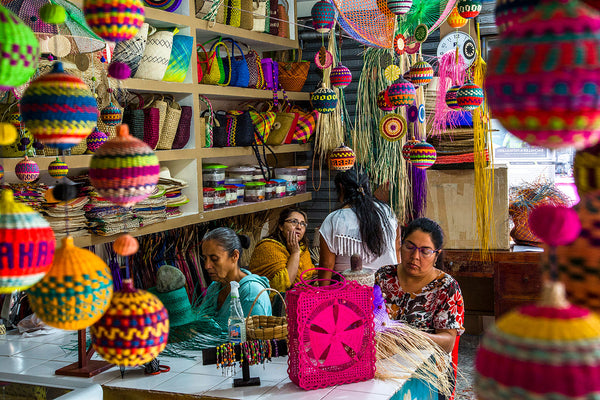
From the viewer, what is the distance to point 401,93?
2.41m

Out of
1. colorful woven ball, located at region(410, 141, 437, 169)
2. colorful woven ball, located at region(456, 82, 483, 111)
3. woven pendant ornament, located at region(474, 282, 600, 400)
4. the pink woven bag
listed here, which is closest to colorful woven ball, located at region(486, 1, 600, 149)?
woven pendant ornament, located at region(474, 282, 600, 400)

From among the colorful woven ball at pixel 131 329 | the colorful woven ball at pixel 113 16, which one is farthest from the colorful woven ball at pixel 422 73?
the colorful woven ball at pixel 131 329

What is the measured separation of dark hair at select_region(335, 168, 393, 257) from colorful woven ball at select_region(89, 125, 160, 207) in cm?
285

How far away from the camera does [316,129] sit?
5.03m

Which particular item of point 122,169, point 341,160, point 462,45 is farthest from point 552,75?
point 462,45

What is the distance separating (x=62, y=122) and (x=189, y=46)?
3.04m

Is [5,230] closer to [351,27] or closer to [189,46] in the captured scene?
[351,27]

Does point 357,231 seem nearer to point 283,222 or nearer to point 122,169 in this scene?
point 283,222

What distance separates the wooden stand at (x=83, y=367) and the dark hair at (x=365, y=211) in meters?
1.75

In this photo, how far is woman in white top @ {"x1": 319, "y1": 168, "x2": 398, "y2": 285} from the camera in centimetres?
367

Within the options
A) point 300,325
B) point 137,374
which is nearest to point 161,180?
point 137,374

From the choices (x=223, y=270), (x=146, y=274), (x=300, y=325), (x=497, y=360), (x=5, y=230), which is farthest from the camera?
(x=146, y=274)

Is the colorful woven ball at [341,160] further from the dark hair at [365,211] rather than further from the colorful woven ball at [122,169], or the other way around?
the colorful woven ball at [122,169]

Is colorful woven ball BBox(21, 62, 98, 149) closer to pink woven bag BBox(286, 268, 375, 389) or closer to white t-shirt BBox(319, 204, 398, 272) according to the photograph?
pink woven bag BBox(286, 268, 375, 389)
